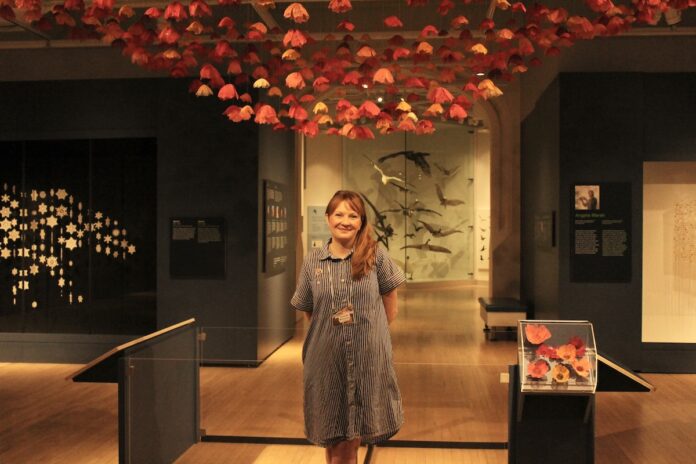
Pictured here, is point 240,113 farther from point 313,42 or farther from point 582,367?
point 582,367

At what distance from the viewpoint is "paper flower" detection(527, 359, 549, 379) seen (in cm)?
315

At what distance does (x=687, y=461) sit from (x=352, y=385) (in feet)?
8.43

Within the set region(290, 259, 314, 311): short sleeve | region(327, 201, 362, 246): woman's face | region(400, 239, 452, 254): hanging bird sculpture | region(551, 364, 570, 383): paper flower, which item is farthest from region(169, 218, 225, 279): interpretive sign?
region(400, 239, 452, 254): hanging bird sculpture

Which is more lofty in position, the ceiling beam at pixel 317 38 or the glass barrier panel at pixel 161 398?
the ceiling beam at pixel 317 38

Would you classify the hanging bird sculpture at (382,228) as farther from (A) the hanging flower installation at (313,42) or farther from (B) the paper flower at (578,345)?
(B) the paper flower at (578,345)

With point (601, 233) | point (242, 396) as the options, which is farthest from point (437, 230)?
point (242, 396)

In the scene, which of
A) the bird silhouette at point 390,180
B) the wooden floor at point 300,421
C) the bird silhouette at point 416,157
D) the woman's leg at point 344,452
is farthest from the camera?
the bird silhouette at point 416,157

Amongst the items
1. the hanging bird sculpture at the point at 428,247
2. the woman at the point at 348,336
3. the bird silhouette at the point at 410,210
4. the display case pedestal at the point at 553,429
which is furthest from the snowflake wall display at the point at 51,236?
the hanging bird sculpture at the point at 428,247

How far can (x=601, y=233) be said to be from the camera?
22.0 ft

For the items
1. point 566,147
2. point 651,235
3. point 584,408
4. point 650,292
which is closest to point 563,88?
point 566,147

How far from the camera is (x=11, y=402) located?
18.8 ft

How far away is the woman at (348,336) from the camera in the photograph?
9.46 feet

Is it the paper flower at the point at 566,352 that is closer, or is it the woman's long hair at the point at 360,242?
the woman's long hair at the point at 360,242

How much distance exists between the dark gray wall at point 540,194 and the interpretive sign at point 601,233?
281 millimetres
